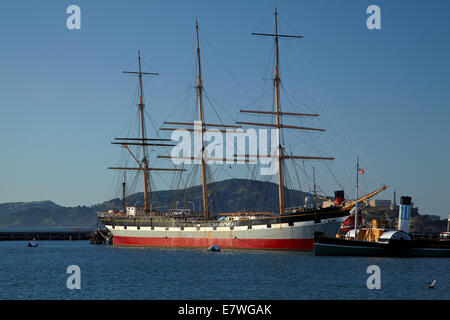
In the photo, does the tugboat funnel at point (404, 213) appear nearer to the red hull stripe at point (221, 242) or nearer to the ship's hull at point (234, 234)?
the ship's hull at point (234, 234)

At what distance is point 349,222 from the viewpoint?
9925 centimetres

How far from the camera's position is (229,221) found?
7831 centimetres

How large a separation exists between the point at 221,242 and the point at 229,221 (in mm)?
3403

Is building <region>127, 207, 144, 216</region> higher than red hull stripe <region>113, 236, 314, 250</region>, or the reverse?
building <region>127, 207, 144, 216</region>

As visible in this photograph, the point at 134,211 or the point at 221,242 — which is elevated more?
the point at 134,211

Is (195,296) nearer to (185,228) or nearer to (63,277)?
A: (63,277)

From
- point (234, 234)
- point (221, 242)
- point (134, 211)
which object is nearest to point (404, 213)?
point (234, 234)

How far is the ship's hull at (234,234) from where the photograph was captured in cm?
6838

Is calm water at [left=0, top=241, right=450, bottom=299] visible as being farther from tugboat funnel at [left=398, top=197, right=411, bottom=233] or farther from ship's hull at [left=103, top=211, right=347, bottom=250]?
tugboat funnel at [left=398, top=197, right=411, bottom=233]

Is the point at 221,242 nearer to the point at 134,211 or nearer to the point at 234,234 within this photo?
the point at 234,234

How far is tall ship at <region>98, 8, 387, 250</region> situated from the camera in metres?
68.5

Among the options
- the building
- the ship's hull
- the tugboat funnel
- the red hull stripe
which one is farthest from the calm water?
the building

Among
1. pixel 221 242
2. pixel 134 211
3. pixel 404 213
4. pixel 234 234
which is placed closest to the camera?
pixel 404 213
